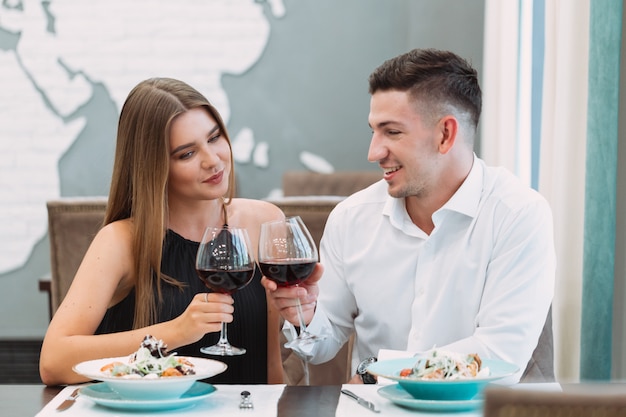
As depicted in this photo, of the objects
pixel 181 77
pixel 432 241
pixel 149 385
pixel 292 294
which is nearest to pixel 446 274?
pixel 432 241

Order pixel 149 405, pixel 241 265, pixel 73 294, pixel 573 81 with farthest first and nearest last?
pixel 573 81 → pixel 73 294 → pixel 241 265 → pixel 149 405

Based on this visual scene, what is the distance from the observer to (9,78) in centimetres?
508

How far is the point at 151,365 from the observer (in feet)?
4.39

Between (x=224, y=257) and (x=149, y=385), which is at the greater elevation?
(x=224, y=257)

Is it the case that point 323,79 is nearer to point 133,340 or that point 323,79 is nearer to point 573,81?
point 573,81

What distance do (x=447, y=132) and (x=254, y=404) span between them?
0.85 meters

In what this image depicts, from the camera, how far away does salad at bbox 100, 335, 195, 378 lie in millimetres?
1326

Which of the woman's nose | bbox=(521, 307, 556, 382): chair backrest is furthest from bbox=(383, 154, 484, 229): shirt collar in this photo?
the woman's nose

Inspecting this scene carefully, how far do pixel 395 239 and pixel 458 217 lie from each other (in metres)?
0.15

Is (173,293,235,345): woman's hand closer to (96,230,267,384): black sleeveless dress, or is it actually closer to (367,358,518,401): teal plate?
(367,358,518,401): teal plate

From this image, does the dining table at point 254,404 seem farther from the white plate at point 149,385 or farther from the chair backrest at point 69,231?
the chair backrest at point 69,231

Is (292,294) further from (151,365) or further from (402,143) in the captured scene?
(402,143)

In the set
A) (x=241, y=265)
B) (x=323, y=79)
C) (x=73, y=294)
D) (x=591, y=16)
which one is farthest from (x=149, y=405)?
(x=323, y=79)

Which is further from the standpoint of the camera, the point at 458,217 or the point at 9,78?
the point at 9,78
